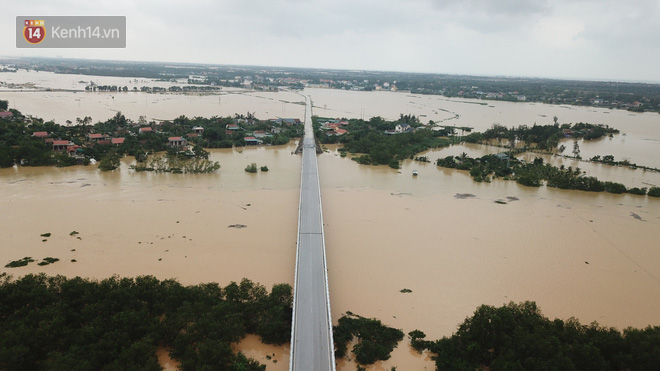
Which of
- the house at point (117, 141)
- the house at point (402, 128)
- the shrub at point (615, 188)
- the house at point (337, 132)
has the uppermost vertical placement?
the house at point (402, 128)

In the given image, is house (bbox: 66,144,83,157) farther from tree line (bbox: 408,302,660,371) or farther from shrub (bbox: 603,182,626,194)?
shrub (bbox: 603,182,626,194)

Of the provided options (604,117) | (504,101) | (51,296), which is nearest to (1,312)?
A: (51,296)

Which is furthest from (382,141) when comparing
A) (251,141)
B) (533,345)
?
(533,345)

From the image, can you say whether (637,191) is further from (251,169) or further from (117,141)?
(117,141)

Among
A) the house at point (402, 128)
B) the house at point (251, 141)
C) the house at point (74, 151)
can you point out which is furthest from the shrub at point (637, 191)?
the house at point (74, 151)

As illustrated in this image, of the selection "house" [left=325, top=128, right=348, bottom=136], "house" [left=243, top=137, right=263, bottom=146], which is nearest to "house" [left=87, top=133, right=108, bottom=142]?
"house" [left=243, top=137, right=263, bottom=146]

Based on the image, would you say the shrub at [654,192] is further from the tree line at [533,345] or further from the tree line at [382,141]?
the tree line at [533,345]

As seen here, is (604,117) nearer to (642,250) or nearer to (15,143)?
(642,250)
